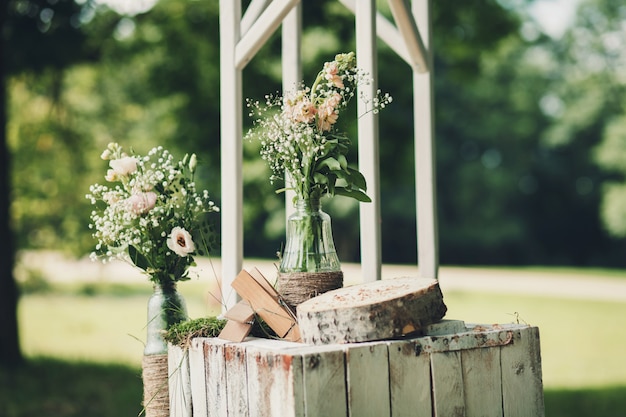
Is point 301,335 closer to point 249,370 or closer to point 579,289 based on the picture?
point 249,370

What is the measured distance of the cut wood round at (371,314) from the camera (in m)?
2.47

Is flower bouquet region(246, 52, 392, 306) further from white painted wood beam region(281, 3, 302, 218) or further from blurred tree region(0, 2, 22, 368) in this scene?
blurred tree region(0, 2, 22, 368)

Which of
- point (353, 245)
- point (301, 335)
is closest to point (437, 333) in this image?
point (301, 335)

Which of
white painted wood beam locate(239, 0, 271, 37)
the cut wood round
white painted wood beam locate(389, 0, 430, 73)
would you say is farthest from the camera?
white painted wood beam locate(239, 0, 271, 37)

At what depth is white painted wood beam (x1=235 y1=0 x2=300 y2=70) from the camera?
2.99m

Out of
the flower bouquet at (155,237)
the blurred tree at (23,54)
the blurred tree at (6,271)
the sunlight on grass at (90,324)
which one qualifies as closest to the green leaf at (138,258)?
the flower bouquet at (155,237)

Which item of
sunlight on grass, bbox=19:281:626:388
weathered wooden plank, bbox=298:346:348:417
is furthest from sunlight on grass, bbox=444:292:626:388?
weathered wooden plank, bbox=298:346:348:417

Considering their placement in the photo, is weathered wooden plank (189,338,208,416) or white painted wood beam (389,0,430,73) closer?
weathered wooden plank (189,338,208,416)

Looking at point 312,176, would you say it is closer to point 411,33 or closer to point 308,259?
point 308,259

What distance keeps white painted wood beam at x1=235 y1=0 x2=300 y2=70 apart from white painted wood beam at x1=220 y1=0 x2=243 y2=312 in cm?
4

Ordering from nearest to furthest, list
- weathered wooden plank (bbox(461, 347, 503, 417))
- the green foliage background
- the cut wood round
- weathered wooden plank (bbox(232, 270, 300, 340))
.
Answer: the cut wood round → weathered wooden plank (bbox(461, 347, 503, 417)) → weathered wooden plank (bbox(232, 270, 300, 340)) → the green foliage background

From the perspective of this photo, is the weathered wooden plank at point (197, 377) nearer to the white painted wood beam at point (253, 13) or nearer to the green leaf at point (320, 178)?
the green leaf at point (320, 178)

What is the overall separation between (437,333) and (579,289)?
643 inches

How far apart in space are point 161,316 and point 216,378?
0.47m
